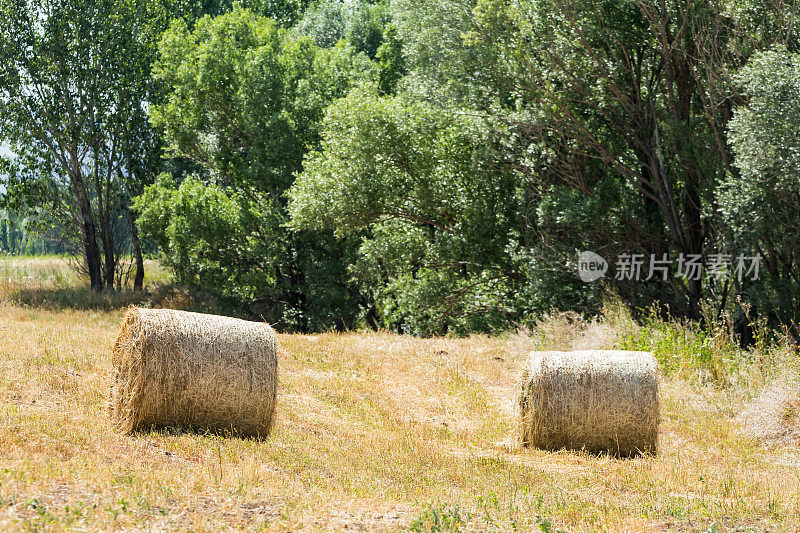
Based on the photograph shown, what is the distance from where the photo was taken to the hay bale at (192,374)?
8.01 meters

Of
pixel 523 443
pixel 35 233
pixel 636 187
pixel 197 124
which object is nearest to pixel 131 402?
pixel 523 443

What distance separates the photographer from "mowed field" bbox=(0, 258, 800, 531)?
19.0 ft

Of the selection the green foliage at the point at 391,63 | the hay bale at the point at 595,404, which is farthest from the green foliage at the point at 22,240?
the hay bale at the point at 595,404

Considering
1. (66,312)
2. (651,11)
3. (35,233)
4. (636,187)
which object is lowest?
(66,312)

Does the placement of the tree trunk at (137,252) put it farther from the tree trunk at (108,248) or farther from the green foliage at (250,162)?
the green foliage at (250,162)

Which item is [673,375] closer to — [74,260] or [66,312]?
[66,312]

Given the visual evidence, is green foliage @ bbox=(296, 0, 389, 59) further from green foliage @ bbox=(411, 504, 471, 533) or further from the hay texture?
green foliage @ bbox=(411, 504, 471, 533)

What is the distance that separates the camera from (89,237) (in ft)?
94.8

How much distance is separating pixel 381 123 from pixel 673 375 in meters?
11.5

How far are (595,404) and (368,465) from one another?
2716mm

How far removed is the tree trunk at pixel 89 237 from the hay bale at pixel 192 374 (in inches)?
864

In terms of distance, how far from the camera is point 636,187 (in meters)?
17.3

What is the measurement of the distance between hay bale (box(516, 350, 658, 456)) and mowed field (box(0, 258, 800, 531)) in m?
0.26

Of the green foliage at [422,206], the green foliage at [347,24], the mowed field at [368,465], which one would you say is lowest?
the mowed field at [368,465]
